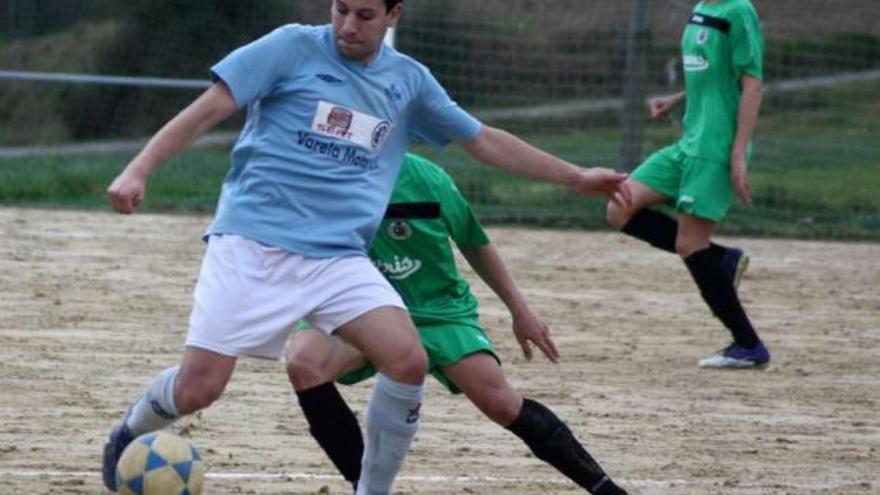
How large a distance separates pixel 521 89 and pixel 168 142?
12683 millimetres

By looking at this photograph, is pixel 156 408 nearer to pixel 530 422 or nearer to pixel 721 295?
pixel 530 422

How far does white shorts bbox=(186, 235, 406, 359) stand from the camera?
583cm

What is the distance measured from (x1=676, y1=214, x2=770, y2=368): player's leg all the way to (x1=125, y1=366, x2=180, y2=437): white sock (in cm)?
423

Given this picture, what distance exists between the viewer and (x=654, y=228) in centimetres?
1033

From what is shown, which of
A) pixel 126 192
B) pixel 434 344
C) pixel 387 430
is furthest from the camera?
pixel 434 344

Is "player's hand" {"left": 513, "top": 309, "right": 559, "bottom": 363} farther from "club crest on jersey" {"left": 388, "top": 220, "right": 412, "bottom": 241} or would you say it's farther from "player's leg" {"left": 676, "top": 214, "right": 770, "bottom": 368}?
"player's leg" {"left": 676, "top": 214, "right": 770, "bottom": 368}

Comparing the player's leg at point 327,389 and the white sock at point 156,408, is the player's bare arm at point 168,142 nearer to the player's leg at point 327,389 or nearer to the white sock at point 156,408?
the white sock at point 156,408

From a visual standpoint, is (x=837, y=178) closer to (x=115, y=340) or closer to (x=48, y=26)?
(x=48, y=26)

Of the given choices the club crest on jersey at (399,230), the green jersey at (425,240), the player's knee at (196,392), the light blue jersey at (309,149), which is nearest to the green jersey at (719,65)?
the green jersey at (425,240)

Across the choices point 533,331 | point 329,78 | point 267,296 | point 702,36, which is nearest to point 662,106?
point 702,36

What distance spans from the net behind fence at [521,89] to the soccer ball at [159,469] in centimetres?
1064

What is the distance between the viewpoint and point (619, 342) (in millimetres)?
10664

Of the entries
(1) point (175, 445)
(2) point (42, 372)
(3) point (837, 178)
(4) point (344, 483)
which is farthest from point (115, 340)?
(3) point (837, 178)

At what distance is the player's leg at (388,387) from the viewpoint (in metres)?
5.86
